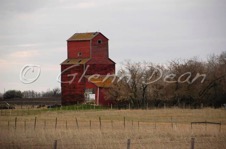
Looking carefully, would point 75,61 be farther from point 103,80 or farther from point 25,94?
point 25,94

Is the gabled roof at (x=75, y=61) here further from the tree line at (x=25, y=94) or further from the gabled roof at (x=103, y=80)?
the tree line at (x=25, y=94)

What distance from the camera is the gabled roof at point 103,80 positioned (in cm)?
7381

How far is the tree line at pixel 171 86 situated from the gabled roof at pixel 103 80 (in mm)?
940

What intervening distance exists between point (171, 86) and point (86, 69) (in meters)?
12.0

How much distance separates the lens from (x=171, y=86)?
239ft

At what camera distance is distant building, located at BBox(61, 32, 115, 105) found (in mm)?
73812

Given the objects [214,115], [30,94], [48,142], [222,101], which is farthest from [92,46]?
[30,94]

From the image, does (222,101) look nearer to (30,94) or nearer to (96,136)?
(96,136)

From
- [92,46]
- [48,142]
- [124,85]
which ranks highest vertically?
[92,46]

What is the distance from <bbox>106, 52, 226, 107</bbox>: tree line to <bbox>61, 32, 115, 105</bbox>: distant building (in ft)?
6.53

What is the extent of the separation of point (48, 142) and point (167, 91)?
157ft

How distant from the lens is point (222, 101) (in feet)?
231

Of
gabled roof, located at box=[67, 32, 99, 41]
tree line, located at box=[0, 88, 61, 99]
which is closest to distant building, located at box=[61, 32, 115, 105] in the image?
gabled roof, located at box=[67, 32, 99, 41]

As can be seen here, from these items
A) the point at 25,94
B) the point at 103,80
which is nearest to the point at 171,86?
the point at 103,80
